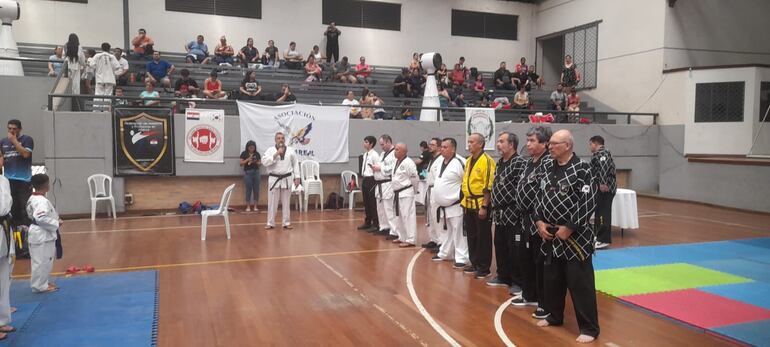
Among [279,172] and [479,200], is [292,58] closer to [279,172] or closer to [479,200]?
[279,172]

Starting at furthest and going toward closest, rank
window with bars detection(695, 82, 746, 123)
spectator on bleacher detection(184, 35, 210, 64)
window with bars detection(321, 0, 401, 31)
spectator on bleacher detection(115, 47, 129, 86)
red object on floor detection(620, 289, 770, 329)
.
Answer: window with bars detection(321, 0, 401, 31)
spectator on bleacher detection(184, 35, 210, 64)
window with bars detection(695, 82, 746, 123)
spectator on bleacher detection(115, 47, 129, 86)
red object on floor detection(620, 289, 770, 329)

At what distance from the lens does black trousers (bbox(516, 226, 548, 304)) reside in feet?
15.0

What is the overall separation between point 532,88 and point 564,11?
2969 millimetres

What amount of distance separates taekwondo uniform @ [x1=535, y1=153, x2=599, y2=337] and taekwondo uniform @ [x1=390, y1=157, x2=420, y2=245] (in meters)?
3.71

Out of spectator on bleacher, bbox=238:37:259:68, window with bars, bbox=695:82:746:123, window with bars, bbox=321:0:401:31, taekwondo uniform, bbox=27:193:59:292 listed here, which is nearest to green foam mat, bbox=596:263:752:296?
taekwondo uniform, bbox=27:193:59:292

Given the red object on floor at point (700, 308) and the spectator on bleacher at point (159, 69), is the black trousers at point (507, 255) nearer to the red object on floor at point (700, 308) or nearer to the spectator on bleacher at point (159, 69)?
the red object on floor at point (700, 308)

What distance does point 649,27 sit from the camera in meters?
15.4

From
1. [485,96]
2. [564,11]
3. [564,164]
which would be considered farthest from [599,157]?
[564,11]

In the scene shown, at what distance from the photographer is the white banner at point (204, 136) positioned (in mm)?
10898

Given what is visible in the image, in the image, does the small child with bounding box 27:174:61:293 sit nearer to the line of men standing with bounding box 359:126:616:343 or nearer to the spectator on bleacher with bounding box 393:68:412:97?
the line of men standing with bounding box 359:126:616:343

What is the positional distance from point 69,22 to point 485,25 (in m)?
13.5

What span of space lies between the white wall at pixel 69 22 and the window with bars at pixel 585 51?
14.4m

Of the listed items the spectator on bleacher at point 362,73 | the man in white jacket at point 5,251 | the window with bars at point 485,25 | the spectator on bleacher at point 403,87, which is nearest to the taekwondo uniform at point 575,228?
the man in white jacket at point 5,251

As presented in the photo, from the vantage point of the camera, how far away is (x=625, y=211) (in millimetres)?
8656
